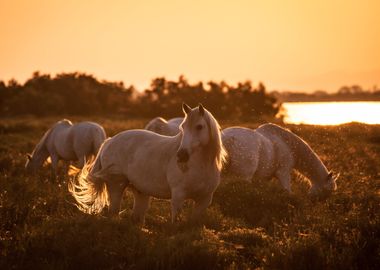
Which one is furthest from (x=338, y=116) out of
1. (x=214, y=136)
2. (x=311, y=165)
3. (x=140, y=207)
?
(x=214, y=136)

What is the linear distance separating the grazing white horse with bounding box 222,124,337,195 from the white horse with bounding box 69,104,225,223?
2883 mm

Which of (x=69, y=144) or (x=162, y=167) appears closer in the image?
(x=162, y=167)

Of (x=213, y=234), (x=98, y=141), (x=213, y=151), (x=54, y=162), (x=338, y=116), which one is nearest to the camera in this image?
(x=213, y=234)

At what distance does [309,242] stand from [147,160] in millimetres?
2791

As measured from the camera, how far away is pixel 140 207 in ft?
29.9

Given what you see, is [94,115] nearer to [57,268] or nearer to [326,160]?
[326,160]

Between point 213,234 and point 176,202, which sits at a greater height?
point 176,202

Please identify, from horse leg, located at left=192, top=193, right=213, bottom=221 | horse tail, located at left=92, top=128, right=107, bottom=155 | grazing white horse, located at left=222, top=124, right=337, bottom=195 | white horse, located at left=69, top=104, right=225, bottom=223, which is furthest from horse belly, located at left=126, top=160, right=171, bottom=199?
horse tail, located at left=92, top=128, right=107, bottom=155

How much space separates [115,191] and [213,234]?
7.29 feet

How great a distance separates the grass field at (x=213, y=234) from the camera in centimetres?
668

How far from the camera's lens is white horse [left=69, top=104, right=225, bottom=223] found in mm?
7520

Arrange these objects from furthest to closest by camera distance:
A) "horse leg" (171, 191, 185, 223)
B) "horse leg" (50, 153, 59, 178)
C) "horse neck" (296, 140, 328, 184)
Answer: "horse leg" (50, 153, 59, 178)
"horse neck" (296, 140, 328, 184)
"horse leg" (171, 191, 185, 223)

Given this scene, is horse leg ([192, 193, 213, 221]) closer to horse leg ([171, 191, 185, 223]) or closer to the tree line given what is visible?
horse leg ([171, 191, 185, 223])

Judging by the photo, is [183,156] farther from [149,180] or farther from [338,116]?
[338,116]
